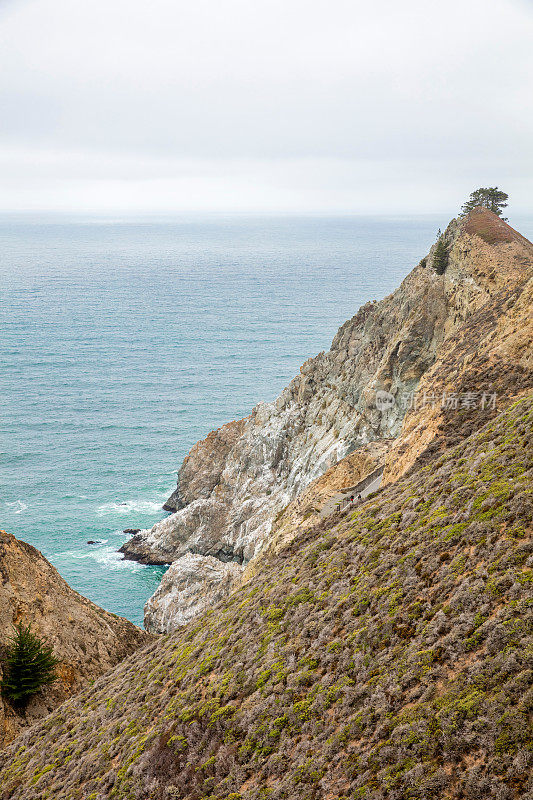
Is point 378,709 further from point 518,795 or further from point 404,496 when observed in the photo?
point 404,496

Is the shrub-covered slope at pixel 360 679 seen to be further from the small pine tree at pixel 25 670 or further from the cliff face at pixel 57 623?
the cliff face at pixel 57 623

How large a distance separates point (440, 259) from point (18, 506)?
5673 cm

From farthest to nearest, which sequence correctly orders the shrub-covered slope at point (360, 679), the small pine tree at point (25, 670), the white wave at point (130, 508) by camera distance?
the white wave at point (130, 508)
the small pine tree at point (25, 670)
the shrub-covered slope at point (360, 679)

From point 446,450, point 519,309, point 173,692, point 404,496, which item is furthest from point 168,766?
point 519,309

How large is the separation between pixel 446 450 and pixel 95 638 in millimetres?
23704

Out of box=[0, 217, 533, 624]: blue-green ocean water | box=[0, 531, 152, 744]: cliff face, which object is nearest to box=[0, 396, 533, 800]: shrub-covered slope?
box=[0, 531, 152, 744]: cliff face

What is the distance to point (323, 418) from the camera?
57.9m

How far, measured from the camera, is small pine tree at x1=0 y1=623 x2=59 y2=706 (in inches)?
1099

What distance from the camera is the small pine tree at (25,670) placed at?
27.9m

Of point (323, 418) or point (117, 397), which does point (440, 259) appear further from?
point (117, 397)

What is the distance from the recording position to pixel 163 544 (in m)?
61.9

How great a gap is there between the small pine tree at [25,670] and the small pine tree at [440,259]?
44.8m

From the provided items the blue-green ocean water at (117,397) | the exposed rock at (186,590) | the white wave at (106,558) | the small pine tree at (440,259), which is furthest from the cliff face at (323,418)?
the blue-green ocean water at (117,397)

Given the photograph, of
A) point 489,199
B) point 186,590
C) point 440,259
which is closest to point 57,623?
point 186,590
